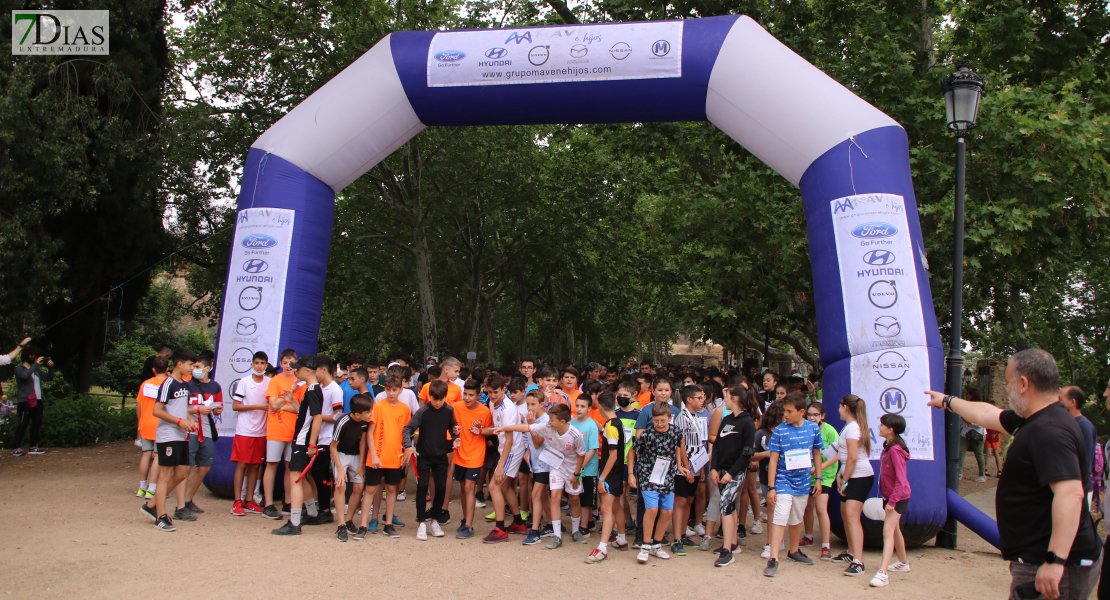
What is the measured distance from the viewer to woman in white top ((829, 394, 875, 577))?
6.64 metres

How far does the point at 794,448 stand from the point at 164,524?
5738 mm

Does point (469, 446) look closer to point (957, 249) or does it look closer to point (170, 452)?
point (170, 452)

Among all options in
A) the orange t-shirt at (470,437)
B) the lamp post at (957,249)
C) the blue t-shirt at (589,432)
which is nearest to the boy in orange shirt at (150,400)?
the orange t-shirt at (470,437)

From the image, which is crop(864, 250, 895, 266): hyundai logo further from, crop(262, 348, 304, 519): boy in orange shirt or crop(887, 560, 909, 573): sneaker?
crop(262, 348, 304, 519): boy in orange shirt

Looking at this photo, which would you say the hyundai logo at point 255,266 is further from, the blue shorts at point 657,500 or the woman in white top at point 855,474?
the woman in white top at point 855,474

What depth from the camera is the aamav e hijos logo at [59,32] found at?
1233 centimetres

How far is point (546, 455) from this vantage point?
7.25 metres

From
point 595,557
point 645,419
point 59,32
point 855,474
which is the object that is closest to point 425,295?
point 59,32

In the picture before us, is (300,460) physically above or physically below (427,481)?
above

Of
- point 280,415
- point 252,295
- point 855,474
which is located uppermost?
point 252,295

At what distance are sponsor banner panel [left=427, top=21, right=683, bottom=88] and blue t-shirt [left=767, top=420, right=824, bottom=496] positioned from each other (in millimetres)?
4235

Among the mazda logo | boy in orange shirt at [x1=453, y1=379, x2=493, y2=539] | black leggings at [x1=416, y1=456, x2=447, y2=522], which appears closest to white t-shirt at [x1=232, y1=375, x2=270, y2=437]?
the mazda logo

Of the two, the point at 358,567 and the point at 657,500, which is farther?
the point at 657,500

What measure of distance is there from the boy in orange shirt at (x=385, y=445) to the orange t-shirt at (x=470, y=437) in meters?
0.59
